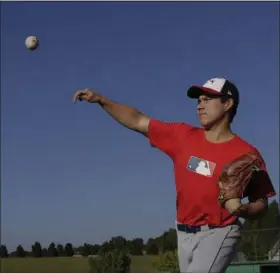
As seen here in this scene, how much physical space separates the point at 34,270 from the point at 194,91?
3307 cm

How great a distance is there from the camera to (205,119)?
4910 millimetres

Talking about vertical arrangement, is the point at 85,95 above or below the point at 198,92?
above

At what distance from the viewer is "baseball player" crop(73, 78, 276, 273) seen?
4469 mm

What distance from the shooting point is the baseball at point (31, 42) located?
9.08 meters

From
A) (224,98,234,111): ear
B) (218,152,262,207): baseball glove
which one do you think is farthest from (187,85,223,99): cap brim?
(218,152,262,207): baseball glove

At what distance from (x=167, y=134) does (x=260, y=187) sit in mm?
974

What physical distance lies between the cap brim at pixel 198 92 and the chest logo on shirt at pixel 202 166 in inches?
23.1

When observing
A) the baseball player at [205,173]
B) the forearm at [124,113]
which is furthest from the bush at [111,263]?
the baseball player at [205,173]

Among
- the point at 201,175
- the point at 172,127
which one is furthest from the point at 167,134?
the point at 201,175

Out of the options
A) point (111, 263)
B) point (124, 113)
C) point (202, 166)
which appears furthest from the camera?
point (111, 263)

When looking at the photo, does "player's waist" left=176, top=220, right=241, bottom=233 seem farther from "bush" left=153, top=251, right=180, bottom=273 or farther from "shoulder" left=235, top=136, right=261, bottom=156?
"bush" left=153, top=251, right=180, bottom=273

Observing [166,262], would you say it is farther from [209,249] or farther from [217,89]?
[209,249]

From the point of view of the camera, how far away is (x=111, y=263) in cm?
4119

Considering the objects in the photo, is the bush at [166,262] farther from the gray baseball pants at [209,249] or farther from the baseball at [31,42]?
the gray baseball pants at [209,249]
